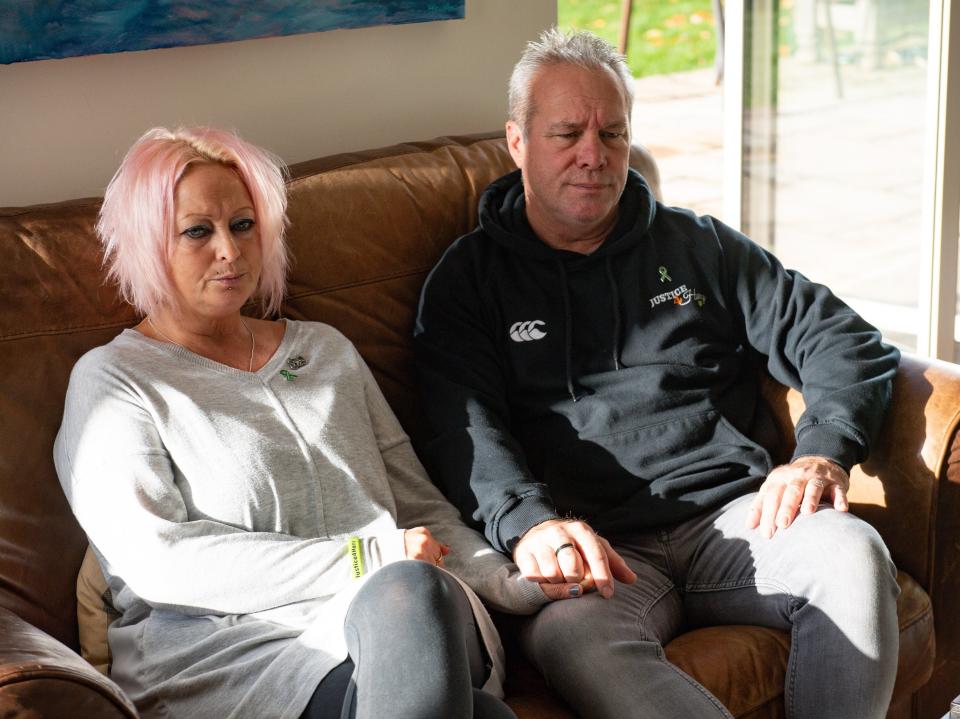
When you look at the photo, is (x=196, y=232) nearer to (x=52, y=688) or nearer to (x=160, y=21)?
(x=160, y=21)

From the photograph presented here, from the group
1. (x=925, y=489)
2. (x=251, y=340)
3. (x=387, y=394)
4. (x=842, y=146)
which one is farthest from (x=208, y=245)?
(x=842, y=146)

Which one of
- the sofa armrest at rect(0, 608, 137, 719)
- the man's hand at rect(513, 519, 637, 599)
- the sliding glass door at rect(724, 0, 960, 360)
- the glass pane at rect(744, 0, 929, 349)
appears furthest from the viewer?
the glass pane at rect(744, 0, 929, 349)

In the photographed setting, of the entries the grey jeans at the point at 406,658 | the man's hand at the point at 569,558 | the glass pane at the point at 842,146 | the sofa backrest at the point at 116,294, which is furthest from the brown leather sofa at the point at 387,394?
the glass pane at the point at 842,146

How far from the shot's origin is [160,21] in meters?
2.06

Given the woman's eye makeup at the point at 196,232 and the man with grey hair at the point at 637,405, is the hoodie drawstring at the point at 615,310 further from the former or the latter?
the woman's eye makeup at the point at 196,232

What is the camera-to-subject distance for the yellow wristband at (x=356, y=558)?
1605 millimetres

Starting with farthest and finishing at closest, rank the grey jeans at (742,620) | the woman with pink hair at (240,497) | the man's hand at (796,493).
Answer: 1. the man's hand at (796,493)
2. the grey jeans at (742,620)
3. the woman with pink hair at (240,497)

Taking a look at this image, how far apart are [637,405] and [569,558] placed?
42cm

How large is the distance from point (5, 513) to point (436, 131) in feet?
4.31

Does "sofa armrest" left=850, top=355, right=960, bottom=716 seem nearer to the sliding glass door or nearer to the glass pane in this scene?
the sliding glass door

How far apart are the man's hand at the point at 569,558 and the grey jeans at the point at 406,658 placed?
8.6 inches

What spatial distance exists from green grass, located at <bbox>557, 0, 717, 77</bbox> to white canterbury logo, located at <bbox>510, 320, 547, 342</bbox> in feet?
18.2

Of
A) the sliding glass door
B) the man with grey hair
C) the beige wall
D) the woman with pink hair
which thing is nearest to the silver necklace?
the woman with pink hair

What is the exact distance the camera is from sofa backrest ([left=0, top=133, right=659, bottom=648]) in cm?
170
